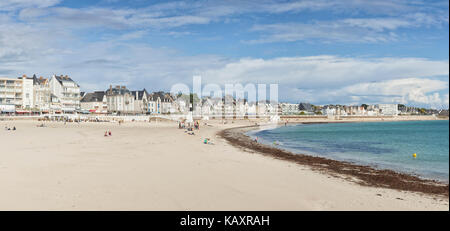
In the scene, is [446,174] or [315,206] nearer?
[315,206]

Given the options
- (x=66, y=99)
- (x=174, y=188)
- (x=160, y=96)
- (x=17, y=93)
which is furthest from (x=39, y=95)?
(x=174, y=188)

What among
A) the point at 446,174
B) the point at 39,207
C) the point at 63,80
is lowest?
the point at 446,174

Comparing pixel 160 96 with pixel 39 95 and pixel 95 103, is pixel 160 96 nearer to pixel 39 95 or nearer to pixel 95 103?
pixel 95 103

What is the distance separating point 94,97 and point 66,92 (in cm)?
893

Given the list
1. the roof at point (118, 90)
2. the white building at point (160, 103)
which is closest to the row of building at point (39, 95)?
the roof at point (118, 90)

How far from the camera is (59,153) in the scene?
17.8 metres

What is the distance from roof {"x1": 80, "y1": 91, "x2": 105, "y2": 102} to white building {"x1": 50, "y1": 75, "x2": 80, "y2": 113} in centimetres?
391

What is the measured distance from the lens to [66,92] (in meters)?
104

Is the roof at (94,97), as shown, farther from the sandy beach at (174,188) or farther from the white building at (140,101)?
the sandy beach at (174,188)

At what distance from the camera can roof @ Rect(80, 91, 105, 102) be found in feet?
354

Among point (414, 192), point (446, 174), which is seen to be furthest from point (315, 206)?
point (446, 174)
